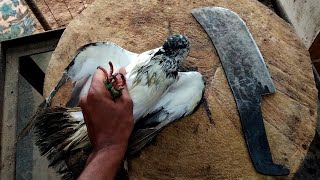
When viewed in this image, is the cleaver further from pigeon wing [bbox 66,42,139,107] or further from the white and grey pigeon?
pigeon wing [bbox 66,42,139,107]

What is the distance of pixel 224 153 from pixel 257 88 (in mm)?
194

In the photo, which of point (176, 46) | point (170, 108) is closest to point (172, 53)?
point (176, 46)

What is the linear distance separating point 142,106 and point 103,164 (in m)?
0.19

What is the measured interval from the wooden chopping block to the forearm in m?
0.14

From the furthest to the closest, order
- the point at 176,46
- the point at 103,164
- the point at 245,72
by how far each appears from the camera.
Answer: the point at 245,72 < the point at 176,46 < the point at 103,164

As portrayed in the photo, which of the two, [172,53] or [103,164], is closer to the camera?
[103,164]

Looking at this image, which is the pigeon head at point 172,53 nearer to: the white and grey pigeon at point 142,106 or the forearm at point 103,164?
the white and grey pigeon at point 142,106

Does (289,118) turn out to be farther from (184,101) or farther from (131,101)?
(131,101)

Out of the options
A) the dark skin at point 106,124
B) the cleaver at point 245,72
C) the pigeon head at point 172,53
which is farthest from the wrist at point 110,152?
the cleaver at point 245,72

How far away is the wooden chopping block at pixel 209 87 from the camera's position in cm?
111

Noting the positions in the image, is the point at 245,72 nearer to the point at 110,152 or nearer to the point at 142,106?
the point at 142,106

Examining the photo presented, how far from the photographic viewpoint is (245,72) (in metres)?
1.17

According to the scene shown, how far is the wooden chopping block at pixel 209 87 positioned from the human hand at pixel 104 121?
129 mm

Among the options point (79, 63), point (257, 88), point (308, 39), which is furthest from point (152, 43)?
point (308, 39)
